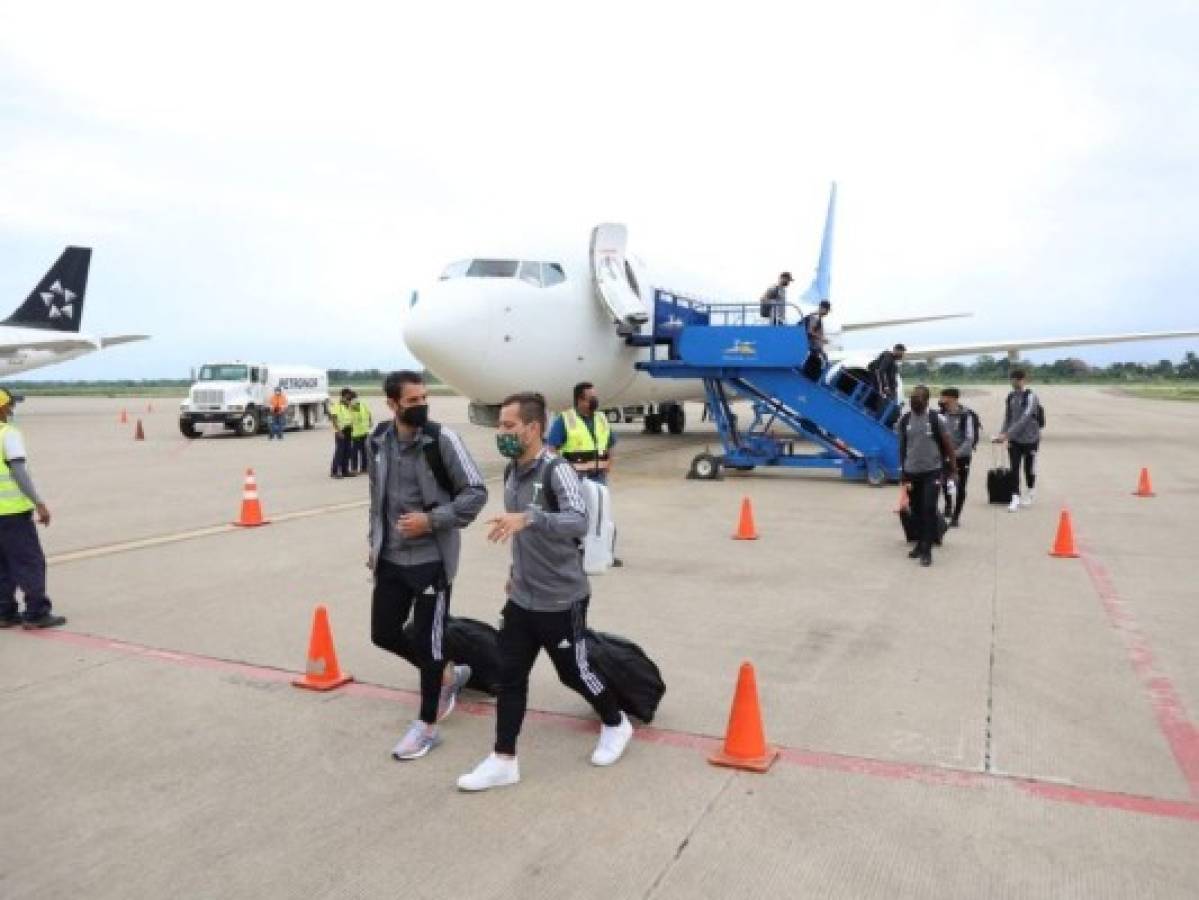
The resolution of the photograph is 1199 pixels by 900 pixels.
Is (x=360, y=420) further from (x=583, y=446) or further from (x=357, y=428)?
(x=583, y=446)

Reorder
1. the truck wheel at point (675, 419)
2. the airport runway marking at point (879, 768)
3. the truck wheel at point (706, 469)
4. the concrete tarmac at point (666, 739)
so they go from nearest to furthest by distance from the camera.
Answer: the concrete tarmac at point (666, 739) < the airport runway marking at point (879, 768) < the truck wheel at point (706, 469) < the truck wheel at point (675, 419)

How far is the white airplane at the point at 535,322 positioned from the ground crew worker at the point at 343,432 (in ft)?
9.14

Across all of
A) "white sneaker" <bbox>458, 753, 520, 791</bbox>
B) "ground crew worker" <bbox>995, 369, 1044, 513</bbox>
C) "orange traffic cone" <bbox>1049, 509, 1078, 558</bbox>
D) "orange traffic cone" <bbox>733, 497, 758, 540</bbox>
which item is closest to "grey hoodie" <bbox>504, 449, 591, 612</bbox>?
"white sneaker" <bbox>458, 753, 520, 791</bbox>

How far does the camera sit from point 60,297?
41.8 m

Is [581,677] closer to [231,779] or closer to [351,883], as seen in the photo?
[351,883]

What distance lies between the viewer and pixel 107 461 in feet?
67.9

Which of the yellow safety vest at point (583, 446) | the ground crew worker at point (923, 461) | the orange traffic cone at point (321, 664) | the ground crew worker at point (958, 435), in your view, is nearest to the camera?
the orange traffic cone at point (321, 664)

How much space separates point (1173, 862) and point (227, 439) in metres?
27.6

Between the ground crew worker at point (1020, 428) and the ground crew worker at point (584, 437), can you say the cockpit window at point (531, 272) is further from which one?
the ground crew worker at point (1020, 428)

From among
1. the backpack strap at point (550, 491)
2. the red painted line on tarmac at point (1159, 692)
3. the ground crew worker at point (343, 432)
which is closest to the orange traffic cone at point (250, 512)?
the ground crew worker at point (343, 432)

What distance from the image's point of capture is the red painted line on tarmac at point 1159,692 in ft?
14.9

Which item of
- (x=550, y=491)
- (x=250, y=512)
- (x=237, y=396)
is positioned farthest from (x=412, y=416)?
(x=237, y=396)

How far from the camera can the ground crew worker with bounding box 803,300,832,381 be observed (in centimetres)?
1612

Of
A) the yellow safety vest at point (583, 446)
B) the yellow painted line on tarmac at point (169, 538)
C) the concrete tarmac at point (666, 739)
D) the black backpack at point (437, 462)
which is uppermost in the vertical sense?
the black backpack at point (437, 462)
